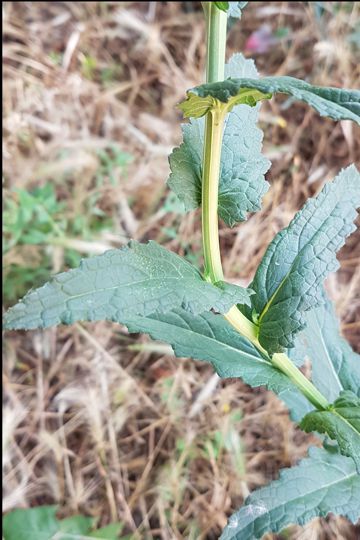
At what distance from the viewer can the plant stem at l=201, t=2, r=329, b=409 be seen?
2.09 ft

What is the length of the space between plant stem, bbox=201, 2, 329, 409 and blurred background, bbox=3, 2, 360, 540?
2.05ft

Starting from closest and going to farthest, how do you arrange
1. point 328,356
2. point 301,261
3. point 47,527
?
point 301,261 → point 328,356 → point 47,527

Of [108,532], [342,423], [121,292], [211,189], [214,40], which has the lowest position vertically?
[108,532]

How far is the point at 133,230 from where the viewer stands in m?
1.76

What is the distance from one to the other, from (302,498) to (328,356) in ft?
0.85

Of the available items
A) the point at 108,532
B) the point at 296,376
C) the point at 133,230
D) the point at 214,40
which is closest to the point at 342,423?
the point at 296,376

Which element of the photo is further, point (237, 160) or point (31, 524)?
point (31, 524)

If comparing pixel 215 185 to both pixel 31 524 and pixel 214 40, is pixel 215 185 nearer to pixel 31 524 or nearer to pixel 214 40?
pixel 214 40

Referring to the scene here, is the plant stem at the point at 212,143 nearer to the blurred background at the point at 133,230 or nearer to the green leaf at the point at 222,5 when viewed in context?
the green leaf at the point at 222,5

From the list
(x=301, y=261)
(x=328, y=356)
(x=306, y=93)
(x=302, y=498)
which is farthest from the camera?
(x=328, y=356)

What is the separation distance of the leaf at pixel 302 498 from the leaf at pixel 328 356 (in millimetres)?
117

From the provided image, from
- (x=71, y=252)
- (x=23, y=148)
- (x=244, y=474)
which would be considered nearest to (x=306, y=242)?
(x=244, y=474)

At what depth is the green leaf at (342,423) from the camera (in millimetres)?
772

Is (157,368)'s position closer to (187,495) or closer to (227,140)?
(187,495)
